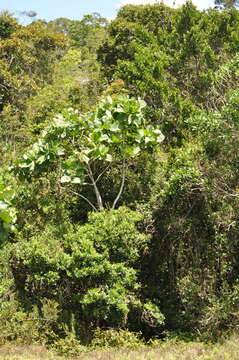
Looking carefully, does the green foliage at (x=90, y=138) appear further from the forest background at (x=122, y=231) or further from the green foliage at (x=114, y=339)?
the green foliage at (x=114, y=339)

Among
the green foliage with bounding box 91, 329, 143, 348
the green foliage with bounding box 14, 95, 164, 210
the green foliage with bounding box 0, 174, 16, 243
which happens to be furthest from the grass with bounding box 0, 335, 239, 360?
the green foliage with bounding box 0, 174, 16, 243

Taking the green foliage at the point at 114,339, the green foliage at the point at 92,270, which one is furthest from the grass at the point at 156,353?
the green foliage at the point at 92,270

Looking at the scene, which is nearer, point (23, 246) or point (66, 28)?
point (23, 246)

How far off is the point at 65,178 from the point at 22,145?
16.1 feet

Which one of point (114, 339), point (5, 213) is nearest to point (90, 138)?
point (114, 339)

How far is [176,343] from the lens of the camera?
6.43 meters

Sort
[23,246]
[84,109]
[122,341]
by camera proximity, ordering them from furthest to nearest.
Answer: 1. [84,109]
2. [23,246]
3. [122,341]

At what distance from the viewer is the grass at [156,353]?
5439 millimetres

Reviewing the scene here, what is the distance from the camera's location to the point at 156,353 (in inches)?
225

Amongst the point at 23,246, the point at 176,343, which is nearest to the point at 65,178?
the point at 23,246

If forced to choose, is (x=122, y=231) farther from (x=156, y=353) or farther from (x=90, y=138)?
(x=156, y=353)

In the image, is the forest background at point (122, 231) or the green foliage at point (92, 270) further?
the forest background at point (122, 231)

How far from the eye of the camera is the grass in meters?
5.44

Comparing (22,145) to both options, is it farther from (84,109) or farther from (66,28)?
(66,28)
